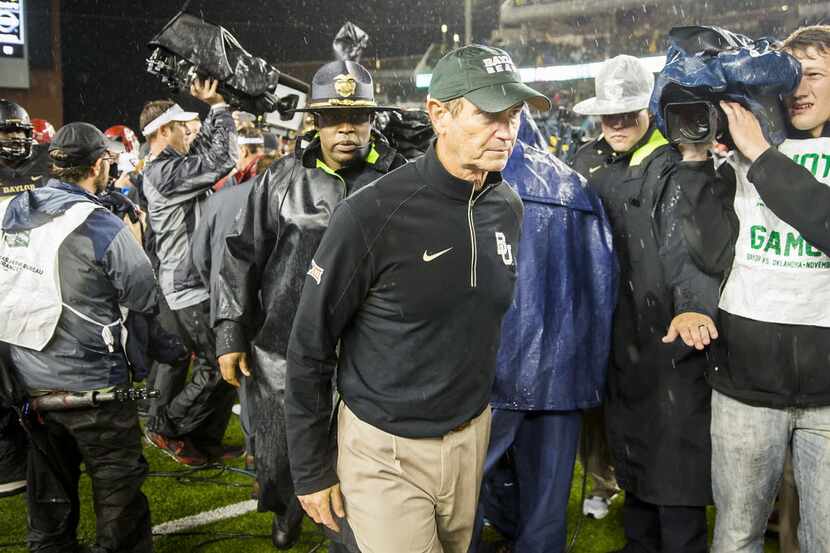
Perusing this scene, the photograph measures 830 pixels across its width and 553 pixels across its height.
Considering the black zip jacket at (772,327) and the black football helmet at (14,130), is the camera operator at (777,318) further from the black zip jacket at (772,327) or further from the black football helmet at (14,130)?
the black football helmet at (14,130)

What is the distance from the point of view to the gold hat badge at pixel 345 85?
3.64 m

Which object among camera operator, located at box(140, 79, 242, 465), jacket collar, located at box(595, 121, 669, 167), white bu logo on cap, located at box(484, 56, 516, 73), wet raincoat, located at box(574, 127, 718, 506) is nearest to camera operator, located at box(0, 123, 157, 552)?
camera operator, located at box(140, 79, 242, 465)

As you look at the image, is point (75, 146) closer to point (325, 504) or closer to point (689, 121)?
point (325, 504)

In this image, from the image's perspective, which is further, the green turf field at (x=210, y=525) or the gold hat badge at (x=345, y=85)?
the green turf field at (x=210, y=525)

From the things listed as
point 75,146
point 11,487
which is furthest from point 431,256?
point 11,487

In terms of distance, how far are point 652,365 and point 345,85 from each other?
1.91 metres

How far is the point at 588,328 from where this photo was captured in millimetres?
3416

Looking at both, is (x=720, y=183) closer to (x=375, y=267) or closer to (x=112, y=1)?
(x=375, y=267)

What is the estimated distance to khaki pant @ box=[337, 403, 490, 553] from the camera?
7.32ft

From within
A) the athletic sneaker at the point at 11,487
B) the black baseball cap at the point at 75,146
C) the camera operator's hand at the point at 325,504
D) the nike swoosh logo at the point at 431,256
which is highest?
the black baseball cap at the point at 75,146

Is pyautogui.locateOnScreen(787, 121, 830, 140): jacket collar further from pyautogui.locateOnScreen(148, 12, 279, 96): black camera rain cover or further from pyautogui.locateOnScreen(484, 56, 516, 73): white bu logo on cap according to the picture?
pyautogui.locateOnScreen(148, 12, 279, 96): black camera rain cover

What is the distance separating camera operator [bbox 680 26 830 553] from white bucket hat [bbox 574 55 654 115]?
1260 millimetres

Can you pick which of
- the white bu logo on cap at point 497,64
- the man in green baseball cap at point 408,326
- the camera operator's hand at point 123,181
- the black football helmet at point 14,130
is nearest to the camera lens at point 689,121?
the man in green baseball cap at point 408,326

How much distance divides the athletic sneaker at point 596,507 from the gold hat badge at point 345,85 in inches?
107
